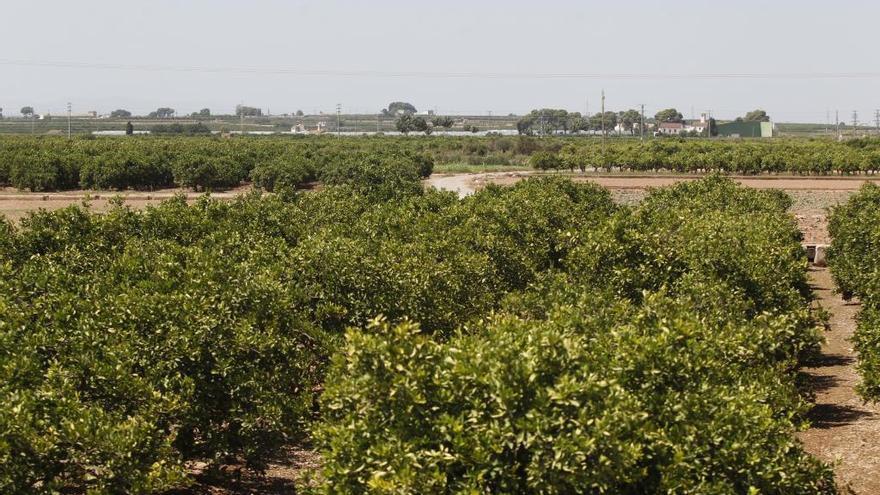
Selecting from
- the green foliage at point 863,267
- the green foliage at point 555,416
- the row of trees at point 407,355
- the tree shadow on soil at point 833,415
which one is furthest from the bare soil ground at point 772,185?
the green foliage at point 555,416

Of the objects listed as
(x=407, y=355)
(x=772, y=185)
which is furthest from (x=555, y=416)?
(x=772, y=185)

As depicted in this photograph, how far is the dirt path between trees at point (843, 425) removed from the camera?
61.4 feet

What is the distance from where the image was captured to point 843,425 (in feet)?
71.5

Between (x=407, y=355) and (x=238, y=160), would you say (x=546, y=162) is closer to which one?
(x=238, y=160)

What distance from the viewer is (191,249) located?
70.1ft

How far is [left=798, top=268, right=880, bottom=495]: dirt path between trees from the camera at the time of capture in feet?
61.4

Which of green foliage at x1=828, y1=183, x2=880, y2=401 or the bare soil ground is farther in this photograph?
the bare soil ground

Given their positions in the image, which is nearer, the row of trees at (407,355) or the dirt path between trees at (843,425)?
the row of trees at (407,355)

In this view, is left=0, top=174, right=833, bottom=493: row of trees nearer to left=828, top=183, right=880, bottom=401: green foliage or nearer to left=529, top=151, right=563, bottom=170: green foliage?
left=828, top=183, right=880, bottom=401: green foliage

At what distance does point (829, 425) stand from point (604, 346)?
11291 millimetres

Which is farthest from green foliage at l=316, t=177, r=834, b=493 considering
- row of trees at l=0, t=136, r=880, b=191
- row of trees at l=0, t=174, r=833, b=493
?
row of trees at l=0, t=136, r=880, b=191

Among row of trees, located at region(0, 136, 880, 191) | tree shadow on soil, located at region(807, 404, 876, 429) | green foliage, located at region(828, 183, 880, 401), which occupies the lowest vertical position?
tree shadow on soil, located at region(807, 404, 876, 429)

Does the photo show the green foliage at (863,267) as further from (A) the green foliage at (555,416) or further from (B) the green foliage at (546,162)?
(B) the green foliage at (546,162)

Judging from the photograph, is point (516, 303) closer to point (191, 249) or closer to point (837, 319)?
point (191, 249)
